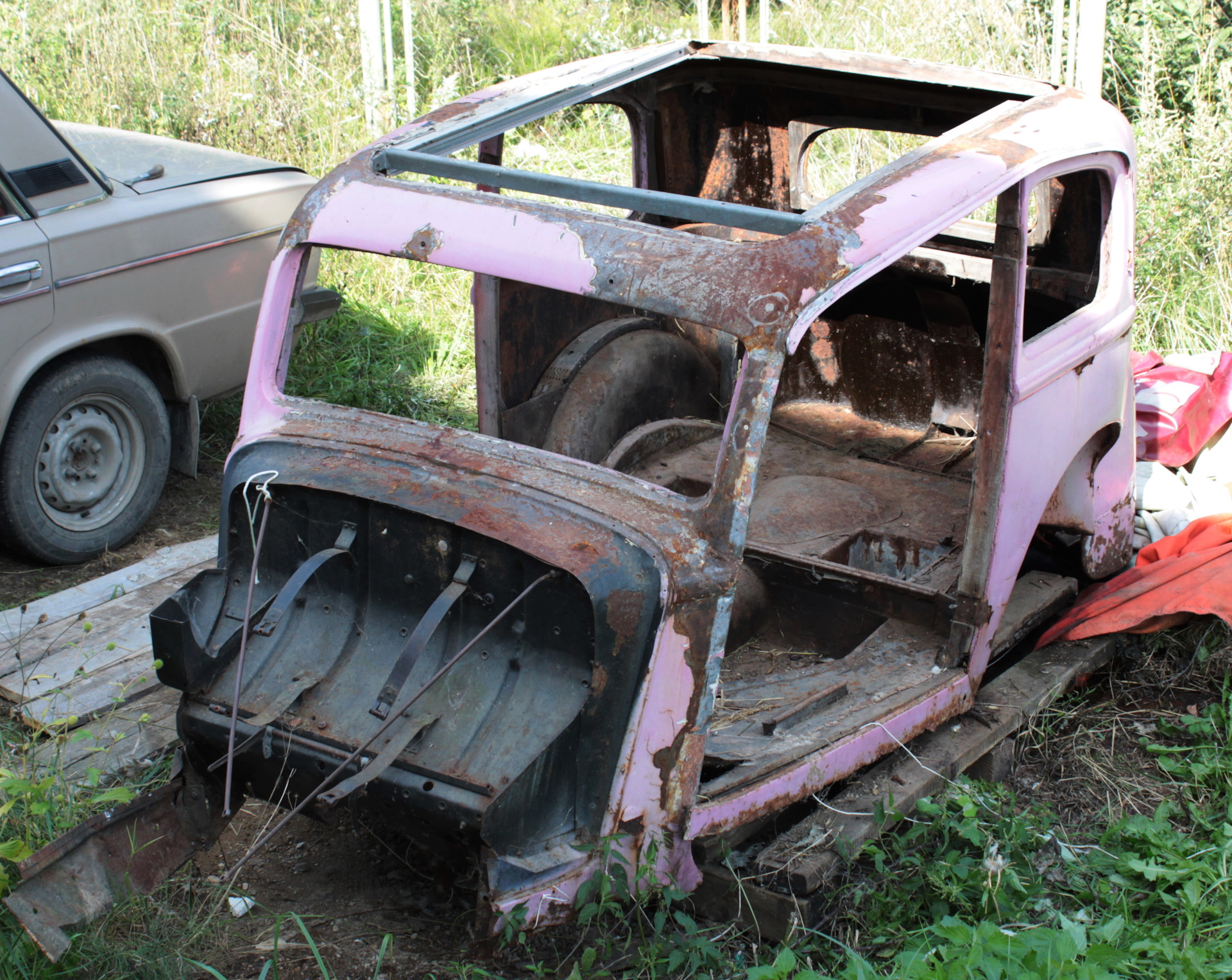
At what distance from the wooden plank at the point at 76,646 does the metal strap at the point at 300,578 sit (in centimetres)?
116

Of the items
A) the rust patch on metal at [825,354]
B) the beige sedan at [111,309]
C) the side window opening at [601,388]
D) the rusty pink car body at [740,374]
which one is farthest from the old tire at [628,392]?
the beige sedan at [111,309]

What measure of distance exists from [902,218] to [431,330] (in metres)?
4.46

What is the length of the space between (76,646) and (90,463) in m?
1.05

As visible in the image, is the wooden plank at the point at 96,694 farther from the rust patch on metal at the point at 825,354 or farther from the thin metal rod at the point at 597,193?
the rust patch on metal at the point at 825,354

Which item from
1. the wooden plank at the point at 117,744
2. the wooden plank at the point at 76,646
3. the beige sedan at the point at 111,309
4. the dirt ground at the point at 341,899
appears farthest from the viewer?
the beige sedan at the point at 111,309

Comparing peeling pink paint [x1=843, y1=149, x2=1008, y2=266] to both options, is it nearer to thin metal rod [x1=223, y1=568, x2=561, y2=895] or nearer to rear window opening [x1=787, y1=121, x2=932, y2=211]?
thin metal rod [x1=223, y1=568, x2=561, y2=895]

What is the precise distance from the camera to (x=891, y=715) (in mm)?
3072

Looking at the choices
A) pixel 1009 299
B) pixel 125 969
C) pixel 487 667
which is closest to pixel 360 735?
pixel 487 667

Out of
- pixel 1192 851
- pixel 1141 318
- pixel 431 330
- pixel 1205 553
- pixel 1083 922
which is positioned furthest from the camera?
pixel 431 330

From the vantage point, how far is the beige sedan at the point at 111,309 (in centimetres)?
422

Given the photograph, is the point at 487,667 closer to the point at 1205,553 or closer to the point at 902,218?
the point at 902,218

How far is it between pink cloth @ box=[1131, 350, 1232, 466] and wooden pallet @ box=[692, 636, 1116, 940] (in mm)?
1567

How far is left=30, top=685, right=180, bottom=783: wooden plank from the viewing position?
3.34 meters

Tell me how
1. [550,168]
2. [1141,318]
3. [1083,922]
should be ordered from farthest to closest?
1. [550,168]
2. [1141,318]
3. [1083,922]
